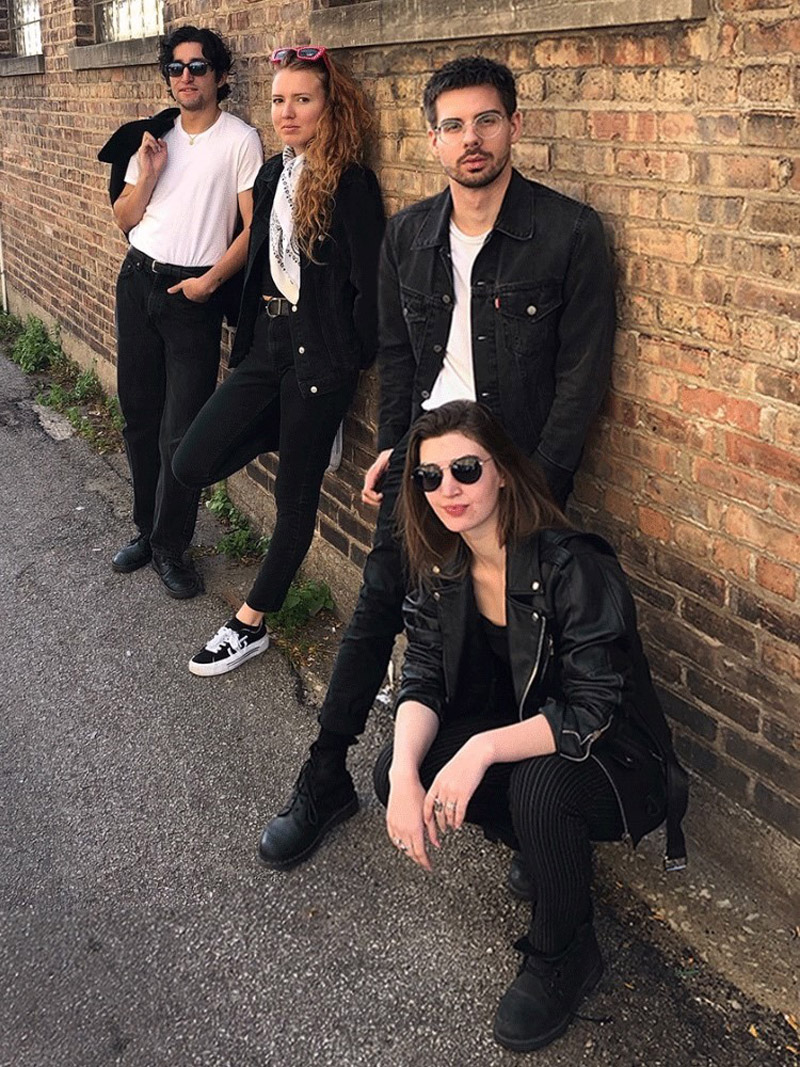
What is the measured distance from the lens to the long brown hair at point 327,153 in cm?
409

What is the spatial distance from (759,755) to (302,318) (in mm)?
2149

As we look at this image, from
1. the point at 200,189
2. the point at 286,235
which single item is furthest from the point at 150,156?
the point at 286,235

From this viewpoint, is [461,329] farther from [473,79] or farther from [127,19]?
[127,19]

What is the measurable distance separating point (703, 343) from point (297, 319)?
1.72 metres

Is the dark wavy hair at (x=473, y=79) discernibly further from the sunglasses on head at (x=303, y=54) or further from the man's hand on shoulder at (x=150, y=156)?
the man's hand on shoulder at (x=150, y=156)

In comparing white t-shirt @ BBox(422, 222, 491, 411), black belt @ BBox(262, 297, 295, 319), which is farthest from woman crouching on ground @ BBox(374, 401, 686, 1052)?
black belt @ BBox(262, 297, 295, 319)

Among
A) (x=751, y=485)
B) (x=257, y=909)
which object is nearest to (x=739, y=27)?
(x=751, y=485)

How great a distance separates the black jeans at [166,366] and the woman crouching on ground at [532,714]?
2360 millimetres

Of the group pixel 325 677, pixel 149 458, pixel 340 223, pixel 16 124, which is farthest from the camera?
pixel 16 124

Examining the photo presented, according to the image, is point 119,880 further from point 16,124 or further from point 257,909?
point 16,124

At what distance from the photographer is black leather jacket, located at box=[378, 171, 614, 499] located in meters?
3.15

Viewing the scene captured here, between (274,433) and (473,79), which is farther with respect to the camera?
(274,433)

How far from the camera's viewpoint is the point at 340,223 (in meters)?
4.13

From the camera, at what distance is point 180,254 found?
16.6 ft
